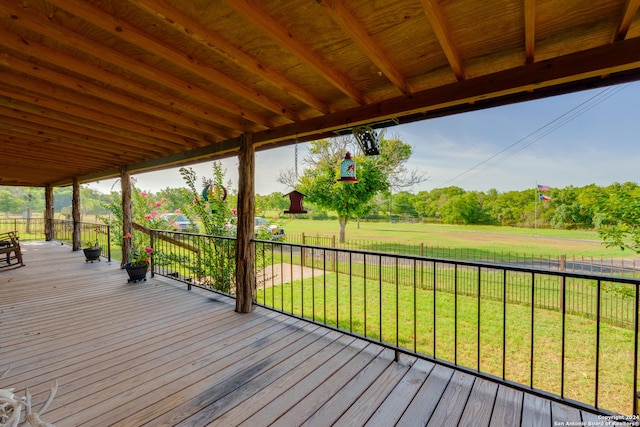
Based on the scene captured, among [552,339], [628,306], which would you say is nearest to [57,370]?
[552,339]

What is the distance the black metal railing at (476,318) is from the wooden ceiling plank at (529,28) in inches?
51.5

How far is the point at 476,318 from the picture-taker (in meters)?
5.39

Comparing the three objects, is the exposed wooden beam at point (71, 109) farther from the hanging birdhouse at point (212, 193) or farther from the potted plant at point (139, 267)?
the potted plant at point (139, 267)

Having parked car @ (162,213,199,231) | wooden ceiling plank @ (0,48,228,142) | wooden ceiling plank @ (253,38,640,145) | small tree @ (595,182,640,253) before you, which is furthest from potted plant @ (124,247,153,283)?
small tree @ (595,182,640,253)

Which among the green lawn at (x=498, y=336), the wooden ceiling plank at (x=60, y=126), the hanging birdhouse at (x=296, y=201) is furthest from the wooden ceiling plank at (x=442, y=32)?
the wooden ceiling plank at (x=60, y=126)

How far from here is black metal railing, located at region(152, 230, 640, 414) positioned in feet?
9.64

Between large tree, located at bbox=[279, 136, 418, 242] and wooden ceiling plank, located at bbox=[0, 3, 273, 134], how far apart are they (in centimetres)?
756

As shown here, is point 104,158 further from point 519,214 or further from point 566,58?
point 519,214

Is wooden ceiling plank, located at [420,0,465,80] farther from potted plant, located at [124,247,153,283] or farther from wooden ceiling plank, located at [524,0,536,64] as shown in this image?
potted plant, located at [124,247,153,283]

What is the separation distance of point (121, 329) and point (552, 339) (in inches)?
250

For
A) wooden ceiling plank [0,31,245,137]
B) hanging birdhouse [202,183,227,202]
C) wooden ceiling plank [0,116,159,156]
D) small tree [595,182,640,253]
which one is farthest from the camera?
small tree [595,182,640,253]

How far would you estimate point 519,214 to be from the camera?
1574 cm

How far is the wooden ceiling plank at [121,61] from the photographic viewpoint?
1392 millimetres

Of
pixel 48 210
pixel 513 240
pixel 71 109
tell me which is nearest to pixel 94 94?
pixel 71 109
